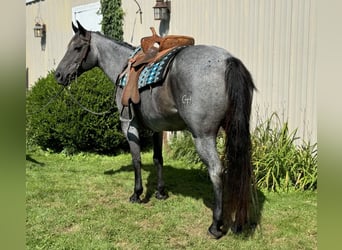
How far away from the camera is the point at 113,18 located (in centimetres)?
774

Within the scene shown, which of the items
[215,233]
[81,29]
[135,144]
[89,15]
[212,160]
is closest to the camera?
[212,160]

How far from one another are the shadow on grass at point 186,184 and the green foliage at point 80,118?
0.83 meters

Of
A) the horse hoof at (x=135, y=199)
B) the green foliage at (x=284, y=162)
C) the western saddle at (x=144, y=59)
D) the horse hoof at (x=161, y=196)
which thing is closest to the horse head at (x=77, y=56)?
the western saddle at (x=144, y=59)

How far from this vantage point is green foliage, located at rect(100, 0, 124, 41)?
7.72 meters

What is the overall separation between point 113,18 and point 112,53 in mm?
3776

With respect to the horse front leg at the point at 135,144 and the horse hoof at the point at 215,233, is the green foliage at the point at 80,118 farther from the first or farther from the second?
the horse hoof at the point at 215,233

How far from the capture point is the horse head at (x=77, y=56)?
4.23 m

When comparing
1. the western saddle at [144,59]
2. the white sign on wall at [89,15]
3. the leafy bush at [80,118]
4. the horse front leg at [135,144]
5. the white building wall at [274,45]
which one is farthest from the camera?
the white sign on wall at [89,15]

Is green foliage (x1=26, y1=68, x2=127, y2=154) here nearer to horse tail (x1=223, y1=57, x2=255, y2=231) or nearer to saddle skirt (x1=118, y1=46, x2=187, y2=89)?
saddle skirt (x1=118, y1=46, x2=187, y2=89)

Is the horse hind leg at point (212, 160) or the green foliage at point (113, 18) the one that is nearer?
the horse hind leg at point (212, 160)

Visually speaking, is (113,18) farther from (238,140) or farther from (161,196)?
(238,140)

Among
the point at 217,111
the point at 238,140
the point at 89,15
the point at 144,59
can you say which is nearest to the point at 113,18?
the point at 89,15
